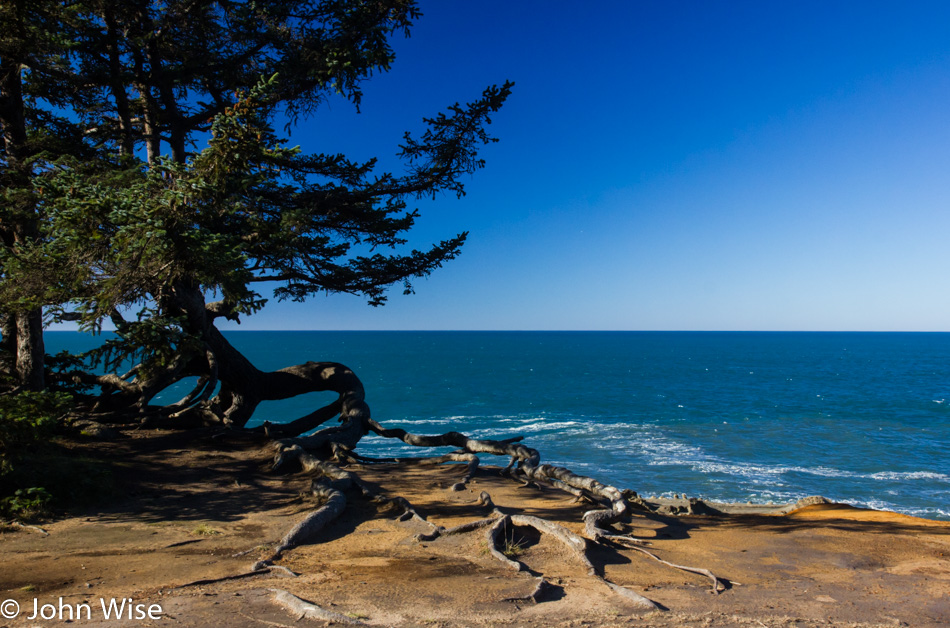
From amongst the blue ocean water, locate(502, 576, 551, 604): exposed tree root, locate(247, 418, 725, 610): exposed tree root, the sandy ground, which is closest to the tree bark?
the sandy ground

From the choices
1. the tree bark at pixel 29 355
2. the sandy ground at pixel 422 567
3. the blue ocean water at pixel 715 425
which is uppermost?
the tree bark at pixel 29 355

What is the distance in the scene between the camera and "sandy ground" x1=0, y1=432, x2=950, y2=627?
538cm

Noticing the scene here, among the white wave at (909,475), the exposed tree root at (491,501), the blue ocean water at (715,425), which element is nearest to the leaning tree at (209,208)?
the exposed tree root at (491,501)

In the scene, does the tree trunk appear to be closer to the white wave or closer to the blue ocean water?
the blue ocean water

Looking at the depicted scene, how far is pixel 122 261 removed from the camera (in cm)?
789

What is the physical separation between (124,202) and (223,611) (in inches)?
204

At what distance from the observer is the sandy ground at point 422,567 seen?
5379mm

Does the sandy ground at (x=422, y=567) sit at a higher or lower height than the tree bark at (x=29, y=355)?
lower

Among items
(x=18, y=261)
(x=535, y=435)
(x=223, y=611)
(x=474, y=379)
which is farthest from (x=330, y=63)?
(x=474, y=379)

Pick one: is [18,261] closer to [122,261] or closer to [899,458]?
[122,261]

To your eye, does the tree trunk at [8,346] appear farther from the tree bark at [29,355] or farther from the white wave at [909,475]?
the white wave at [909,475]

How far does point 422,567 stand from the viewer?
21.7 feet

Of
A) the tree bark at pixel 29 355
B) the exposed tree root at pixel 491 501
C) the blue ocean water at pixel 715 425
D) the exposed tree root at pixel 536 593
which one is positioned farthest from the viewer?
the blue ocean water at pixel 715 425

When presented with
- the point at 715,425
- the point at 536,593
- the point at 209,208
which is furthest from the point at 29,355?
the point at 715,425
